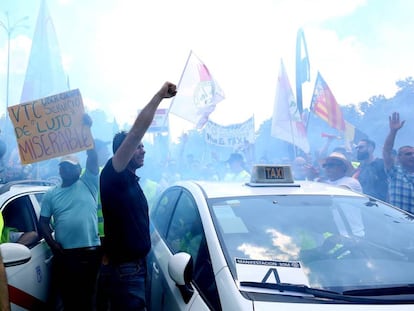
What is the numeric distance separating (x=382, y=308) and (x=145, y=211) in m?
1.65

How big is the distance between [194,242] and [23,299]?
4.92 feet

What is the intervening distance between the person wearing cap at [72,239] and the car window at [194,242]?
2.94 ft

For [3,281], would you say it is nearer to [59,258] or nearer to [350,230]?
[350,230]

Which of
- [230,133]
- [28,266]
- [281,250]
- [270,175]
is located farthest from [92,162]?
[230,133]

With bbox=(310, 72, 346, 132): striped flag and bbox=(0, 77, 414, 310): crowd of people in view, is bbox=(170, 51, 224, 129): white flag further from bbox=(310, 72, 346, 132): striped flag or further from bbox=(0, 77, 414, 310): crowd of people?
bbox=(0, 77, 414, 310): crowd of people

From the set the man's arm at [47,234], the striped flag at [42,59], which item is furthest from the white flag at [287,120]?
the man's arm at [47,234]

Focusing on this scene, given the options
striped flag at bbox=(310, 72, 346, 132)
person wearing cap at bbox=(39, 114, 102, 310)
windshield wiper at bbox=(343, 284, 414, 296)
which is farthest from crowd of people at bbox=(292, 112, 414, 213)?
striped flag at bbox=(310, 72, 346, 132)

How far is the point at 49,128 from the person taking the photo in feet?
13.4

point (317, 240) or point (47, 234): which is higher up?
point (317, 240)

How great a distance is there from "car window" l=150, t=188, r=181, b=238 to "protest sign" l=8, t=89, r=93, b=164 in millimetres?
918

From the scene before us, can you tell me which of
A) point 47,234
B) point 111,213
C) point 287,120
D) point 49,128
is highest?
point 49,128

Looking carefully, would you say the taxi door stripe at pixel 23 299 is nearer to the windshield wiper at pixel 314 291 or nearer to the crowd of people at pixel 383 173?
the windshield wiper at pixel 314 291

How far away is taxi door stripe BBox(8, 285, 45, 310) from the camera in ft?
9.12

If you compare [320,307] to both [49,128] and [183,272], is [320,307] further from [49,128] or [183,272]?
[49,128]
